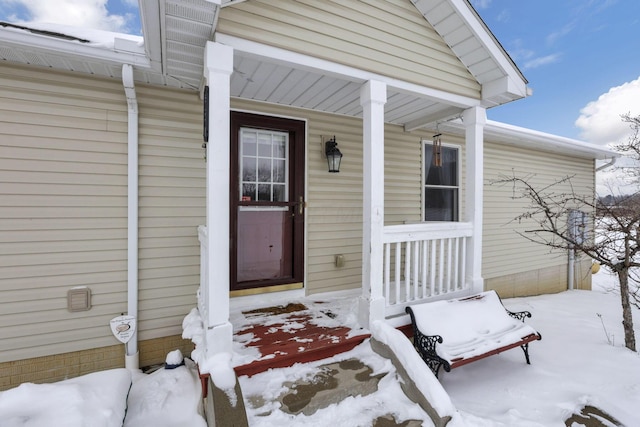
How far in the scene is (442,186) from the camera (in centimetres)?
527

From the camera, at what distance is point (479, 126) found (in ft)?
11.8

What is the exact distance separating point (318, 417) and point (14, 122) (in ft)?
11.2

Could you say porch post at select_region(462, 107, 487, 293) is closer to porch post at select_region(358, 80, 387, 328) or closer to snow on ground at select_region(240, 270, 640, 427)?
snow on ground at select_region(240, 270, 640, 427)

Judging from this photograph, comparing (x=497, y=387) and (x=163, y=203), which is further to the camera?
(x=163, y=203)

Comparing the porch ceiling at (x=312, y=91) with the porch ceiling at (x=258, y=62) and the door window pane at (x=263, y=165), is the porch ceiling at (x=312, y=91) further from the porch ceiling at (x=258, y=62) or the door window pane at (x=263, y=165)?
the door window pane at (x=263, y=165)

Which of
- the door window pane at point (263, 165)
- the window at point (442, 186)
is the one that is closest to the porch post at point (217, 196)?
the door window pane at point (263, 165)

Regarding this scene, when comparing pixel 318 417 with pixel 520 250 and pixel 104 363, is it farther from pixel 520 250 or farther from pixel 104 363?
pixel 520 250

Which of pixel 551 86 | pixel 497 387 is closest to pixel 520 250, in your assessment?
pixel 497 387

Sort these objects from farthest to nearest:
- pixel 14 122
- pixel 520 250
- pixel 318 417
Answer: pixel 520 250
pixel 14 122
pixel 318 417

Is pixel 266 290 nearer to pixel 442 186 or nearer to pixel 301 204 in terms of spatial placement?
pixel 301 204

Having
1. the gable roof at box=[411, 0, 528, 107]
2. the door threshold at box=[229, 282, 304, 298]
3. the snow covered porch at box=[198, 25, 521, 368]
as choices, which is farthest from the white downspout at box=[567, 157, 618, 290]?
the door threshold at box=[229, 282, 304, 298]

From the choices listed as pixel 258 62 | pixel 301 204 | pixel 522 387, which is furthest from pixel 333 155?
pixel 522 387

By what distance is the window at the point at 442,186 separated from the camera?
513 centimetres

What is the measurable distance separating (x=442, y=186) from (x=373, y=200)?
2.87m
